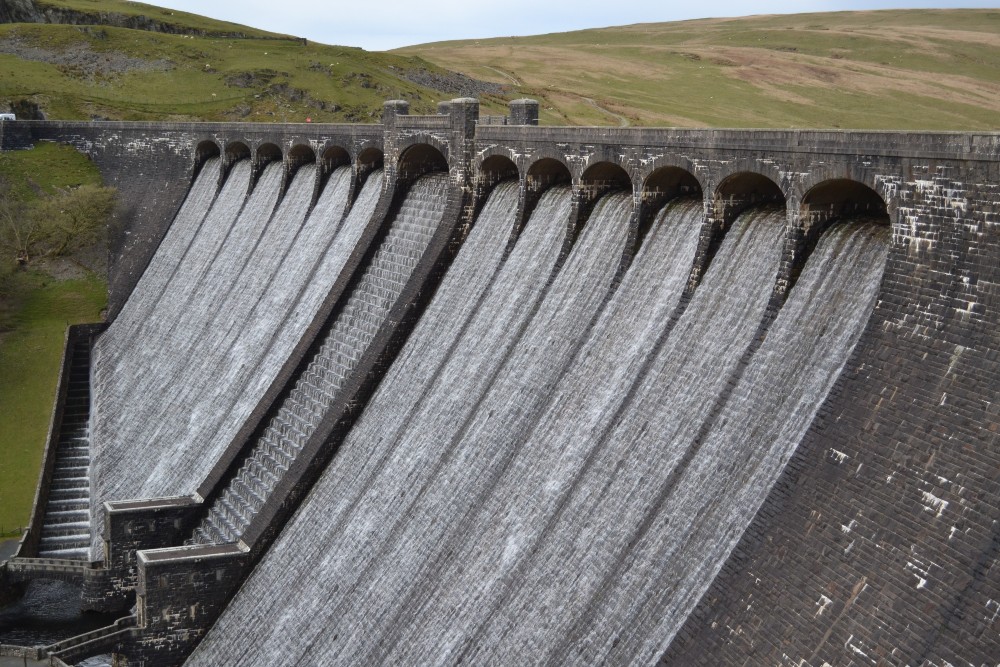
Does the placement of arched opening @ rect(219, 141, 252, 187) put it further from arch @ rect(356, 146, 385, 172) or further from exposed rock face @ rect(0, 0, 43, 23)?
exposed rock face @ rect(0, 0, 43, 23)

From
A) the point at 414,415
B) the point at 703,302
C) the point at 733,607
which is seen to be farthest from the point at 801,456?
the point at 414,415

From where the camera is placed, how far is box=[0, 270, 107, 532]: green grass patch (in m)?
47.7

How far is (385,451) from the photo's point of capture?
3419 centimetres

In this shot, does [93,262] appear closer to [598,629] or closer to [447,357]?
[447,357]

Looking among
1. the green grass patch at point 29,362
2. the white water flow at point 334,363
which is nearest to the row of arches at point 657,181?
the white water flow at point 334,363

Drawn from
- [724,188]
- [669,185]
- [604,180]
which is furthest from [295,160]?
[724,188]

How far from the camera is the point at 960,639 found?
637 inches

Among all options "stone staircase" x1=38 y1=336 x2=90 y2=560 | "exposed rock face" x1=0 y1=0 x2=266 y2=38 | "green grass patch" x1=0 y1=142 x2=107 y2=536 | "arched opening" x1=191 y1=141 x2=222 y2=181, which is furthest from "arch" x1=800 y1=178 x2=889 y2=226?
"exposed rock face" x1=0 y1=0 x2=266 y2=38

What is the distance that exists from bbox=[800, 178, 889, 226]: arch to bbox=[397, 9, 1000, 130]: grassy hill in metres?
72.3

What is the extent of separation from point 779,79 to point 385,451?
11507 centimetres

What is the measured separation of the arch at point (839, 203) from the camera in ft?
77.6

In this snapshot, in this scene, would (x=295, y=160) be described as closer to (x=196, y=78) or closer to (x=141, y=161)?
(x=141, y=161)

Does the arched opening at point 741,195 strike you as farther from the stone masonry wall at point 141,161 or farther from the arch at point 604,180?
the stone masonry wall at point 141,161

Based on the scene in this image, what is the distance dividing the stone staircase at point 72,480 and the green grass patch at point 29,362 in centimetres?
107
